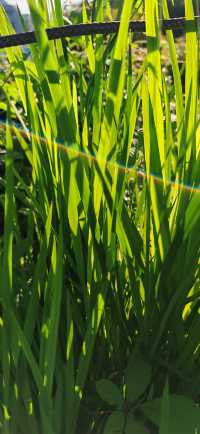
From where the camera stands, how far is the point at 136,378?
68 cm

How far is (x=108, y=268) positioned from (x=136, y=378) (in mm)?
131

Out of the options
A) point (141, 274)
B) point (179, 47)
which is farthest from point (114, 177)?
point (179, 47)

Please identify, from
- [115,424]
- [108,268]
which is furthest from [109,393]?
[108,268]

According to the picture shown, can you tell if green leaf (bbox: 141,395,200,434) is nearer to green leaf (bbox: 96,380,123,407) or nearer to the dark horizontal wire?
green leaf (bbox: 96,380,123,407)

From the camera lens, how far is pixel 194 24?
688mm

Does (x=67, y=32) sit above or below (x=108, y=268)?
above

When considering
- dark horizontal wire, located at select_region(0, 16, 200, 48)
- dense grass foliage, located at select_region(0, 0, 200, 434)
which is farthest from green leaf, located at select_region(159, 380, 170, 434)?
dark horizontal wire, located at select_region(0, 16, 200, 48)

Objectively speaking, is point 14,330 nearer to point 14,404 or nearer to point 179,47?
point 14,404

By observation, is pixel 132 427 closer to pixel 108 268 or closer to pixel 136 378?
pixel 136 378

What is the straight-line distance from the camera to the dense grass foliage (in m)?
0.66

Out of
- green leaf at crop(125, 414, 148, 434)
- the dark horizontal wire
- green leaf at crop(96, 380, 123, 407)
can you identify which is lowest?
green leaf at crop(125, 414, 148, 434)

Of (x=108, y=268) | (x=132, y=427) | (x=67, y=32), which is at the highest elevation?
(x=67, y=32)

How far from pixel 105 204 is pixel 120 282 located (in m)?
0.11

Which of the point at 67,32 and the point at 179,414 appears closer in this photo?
the point at 179,414
